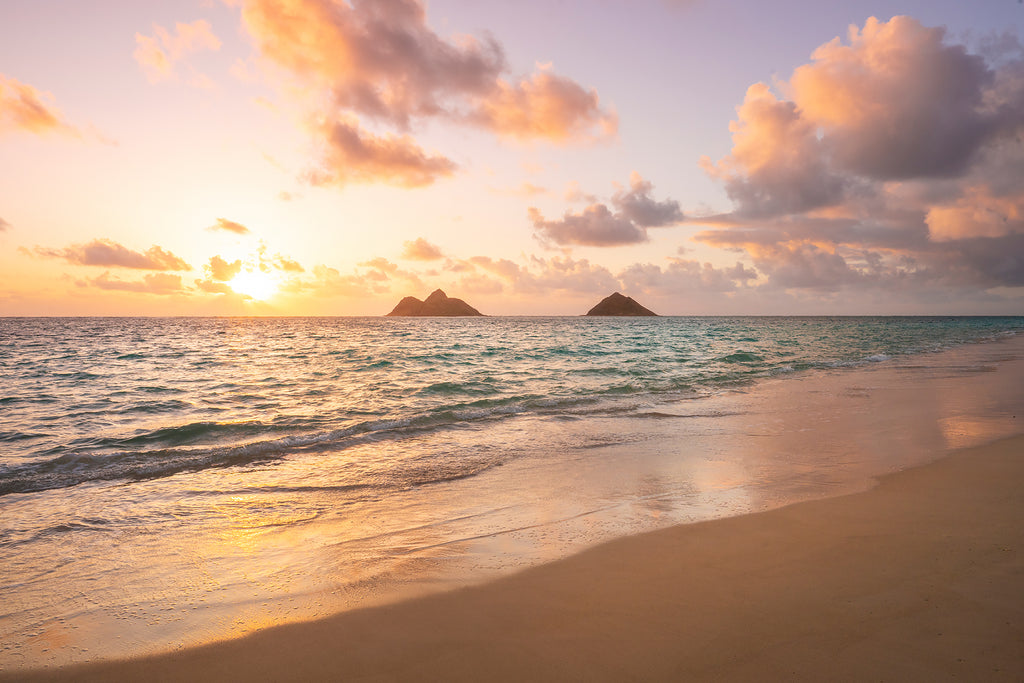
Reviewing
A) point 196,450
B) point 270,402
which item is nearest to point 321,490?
point 196,450

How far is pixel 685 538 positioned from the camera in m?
5.45

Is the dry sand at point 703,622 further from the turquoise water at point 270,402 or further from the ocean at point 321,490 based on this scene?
the turquoise water at point 270,402

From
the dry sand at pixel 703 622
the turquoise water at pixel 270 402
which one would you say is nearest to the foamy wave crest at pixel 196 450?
the turquoise water at pixel 270 402

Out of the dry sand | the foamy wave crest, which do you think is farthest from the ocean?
the dry sand

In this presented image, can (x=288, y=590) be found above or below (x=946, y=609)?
below

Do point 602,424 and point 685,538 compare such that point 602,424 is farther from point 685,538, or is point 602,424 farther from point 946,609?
point 946,609

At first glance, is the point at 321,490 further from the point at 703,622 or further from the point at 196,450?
the point at 703,622

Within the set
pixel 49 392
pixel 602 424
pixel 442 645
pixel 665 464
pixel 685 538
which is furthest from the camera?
pixel 49 392

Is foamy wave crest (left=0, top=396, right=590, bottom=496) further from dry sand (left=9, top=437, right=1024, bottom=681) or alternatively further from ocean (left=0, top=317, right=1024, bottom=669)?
dry sand (left=9, top=437, right=1024, bottom=681)

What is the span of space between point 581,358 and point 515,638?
102ft

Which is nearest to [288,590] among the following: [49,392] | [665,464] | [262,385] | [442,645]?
[442,645]

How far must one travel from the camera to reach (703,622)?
3.82 metres

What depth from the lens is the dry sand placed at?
11.0 ft

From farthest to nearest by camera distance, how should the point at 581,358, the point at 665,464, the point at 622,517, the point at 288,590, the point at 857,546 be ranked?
the point at 581,358
the point at 665,464
the point at 622,517
the point at 857,546
the point at 288,590
